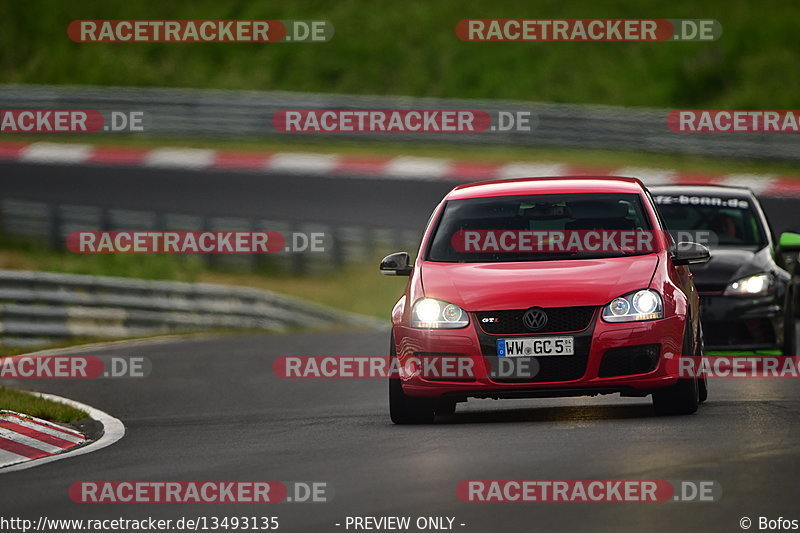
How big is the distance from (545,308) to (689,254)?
1.30 m

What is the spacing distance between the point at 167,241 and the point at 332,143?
6.12 metres

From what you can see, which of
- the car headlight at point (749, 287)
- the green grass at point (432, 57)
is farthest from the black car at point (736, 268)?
the green grass at point (432, 57)

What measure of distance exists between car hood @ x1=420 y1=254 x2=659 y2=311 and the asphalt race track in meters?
0.79

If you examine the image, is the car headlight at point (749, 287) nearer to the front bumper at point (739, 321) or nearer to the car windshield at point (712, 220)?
the front bumper at point (739, 321)

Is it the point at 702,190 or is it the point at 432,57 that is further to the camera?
the point at 432,57

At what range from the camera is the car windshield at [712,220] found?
603 inches

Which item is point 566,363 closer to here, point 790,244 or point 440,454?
point 440,454

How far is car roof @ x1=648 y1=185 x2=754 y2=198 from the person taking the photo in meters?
15.6

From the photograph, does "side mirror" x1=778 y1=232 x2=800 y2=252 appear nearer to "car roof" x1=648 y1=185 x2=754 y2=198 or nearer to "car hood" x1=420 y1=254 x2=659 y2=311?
"car roof" x1=648 y1=185 x2=754 y2=198

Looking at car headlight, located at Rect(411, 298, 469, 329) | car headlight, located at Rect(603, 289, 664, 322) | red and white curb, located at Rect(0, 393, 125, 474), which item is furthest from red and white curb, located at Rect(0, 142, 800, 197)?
car headlight, located at Rect(603, 289, 664, 322)

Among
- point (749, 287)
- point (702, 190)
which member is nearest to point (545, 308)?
point (749, 287)

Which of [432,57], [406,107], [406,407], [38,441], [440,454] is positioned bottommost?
[440,454]

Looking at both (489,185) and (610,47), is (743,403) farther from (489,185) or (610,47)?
(610,47)

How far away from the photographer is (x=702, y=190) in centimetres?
1570
